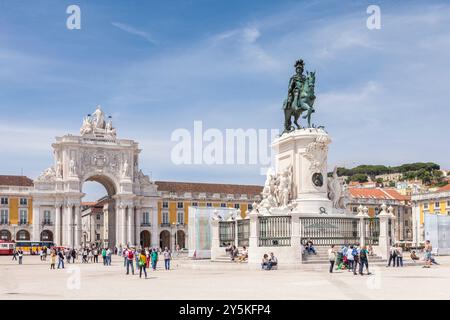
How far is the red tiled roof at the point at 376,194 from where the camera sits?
106 m

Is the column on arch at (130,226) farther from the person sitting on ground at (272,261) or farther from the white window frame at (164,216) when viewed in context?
the person sitting on ground at (272,261)

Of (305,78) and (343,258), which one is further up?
(305,78)

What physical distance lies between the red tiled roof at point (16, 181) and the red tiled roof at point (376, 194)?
4760 cm

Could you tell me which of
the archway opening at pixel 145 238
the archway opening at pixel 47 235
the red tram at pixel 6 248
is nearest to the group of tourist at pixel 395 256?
the red tram at pixel 6 248

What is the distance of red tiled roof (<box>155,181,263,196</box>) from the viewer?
107 meters

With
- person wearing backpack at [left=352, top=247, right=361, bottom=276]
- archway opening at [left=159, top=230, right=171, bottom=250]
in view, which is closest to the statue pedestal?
person wearing backpack at [left=352, top=247, right=361, bottom=276]

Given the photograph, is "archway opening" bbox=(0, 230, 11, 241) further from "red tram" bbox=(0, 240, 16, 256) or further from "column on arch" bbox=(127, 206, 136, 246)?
"red tram" bbox=(0, 240, 16, 256)

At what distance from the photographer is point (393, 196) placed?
109 meters

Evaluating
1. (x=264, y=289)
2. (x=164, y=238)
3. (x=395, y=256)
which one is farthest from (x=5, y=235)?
(x=264, y=289)

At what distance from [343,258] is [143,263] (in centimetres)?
763

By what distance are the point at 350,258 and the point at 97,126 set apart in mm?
71838

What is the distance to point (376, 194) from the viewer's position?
355 feet
